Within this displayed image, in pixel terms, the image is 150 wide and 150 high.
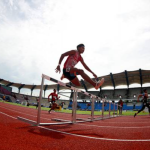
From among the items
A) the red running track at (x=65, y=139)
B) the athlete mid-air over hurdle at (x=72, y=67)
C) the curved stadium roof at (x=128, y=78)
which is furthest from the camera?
the curved stadium roof at (x=128, y=78)

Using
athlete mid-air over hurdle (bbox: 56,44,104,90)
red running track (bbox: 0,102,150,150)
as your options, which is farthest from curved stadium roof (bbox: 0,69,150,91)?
red running track (bbox: 0,102,150,150)

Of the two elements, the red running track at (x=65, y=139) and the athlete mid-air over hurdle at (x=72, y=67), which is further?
the athlete mid-air over hurdle at (x=72, y=67)

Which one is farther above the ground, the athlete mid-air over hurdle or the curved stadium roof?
the curved stadium roof

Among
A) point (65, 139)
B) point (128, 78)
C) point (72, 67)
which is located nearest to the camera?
point (65, 139)

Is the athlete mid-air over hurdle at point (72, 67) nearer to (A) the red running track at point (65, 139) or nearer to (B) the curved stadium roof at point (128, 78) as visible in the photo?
(A) the red running track at point (65, 139)

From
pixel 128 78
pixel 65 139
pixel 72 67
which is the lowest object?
pixel 65 139

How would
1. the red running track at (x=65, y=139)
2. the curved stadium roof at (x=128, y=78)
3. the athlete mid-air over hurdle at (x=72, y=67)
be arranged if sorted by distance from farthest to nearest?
the curved stadium roof at (x=128, y=78) < the athlete mid-air over hurdle at (x=72, y=67) < the red running track at (x=65, y=139)

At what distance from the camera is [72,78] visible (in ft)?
13.3

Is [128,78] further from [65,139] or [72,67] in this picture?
[65,139]

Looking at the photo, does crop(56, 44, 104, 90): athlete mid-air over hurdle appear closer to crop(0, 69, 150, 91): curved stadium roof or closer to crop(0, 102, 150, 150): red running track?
crop(0, 102, 150, 150): red running track

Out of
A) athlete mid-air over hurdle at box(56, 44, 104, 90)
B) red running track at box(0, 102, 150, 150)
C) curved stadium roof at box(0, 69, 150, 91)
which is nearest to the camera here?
red running track at box(0, 102, 150, 150)

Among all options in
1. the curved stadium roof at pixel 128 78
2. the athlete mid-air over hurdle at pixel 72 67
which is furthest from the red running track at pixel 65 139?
the curved stadium roof at pixel 128 78

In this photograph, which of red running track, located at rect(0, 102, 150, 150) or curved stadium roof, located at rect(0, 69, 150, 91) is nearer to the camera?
red running track, located at rect(0, 102, 150, 150)

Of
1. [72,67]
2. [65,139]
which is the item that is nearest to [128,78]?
[72,67]
